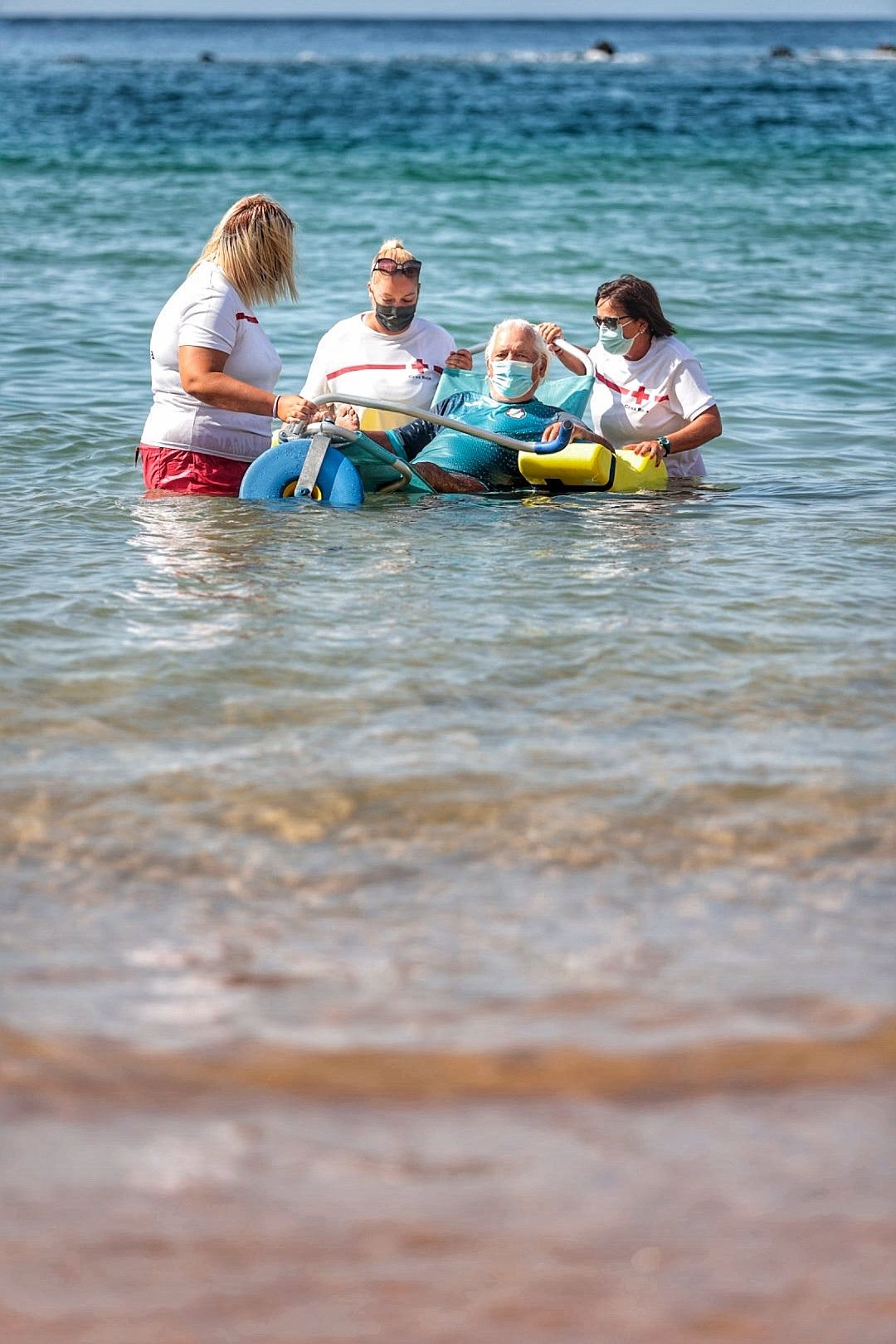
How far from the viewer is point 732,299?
14266 millimetres

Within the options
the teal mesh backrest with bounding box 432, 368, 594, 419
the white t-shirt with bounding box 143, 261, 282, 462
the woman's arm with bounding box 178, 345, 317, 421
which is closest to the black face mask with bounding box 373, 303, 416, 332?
the teal mesh backrest with bounding box 432, 368, 594, 419

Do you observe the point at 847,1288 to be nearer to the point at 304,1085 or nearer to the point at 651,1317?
the point at 651,1317

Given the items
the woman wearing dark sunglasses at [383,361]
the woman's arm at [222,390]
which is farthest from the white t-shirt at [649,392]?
the woman's arm at [222,390]

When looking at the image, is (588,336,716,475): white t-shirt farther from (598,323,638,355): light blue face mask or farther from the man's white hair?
the man's white hair

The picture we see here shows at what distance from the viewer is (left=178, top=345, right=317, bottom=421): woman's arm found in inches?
254

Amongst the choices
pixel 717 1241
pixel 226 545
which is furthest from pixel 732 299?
pixel 717 1241

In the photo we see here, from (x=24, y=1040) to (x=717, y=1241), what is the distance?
1.35 meters

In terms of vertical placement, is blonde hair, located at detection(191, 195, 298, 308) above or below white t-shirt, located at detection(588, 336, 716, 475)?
above

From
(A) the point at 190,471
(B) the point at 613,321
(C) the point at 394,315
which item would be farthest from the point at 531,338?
(A) the point at 190,471

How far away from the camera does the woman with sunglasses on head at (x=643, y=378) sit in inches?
278

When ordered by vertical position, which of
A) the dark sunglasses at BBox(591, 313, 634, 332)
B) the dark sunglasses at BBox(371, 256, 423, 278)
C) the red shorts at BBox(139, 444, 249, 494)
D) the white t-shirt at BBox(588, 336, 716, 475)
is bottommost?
the red shorts at BBox(139, 444, 249, 494)

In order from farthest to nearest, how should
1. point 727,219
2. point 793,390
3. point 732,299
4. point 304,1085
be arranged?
point 727,219, point 732,299, point 793,390, point 304,1085

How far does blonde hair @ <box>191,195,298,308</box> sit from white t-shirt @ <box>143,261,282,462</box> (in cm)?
6

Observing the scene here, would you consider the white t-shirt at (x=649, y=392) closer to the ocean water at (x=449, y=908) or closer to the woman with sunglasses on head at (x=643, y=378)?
the woman with sunglasses on head at (x=643, y=378)
